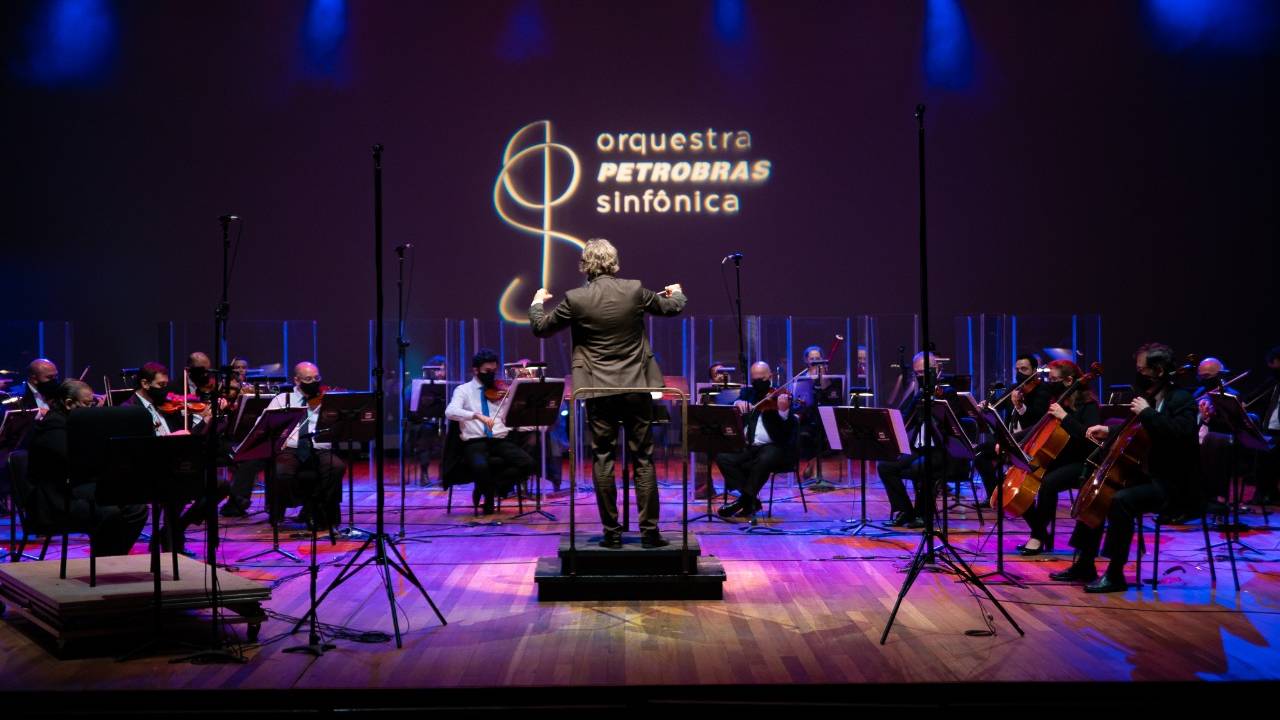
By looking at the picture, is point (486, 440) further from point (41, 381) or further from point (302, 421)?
point (41, 381)

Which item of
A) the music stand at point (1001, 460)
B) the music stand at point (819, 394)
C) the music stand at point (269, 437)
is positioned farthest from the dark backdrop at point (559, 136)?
the music stand at point (1001, 460)

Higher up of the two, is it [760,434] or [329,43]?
[329,43]

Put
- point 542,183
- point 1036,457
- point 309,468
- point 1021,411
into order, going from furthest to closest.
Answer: point 542,183 → point 309,468 → point 1021,411 → point 1036,457

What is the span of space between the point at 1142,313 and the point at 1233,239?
136 cm

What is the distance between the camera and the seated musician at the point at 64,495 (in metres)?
5.63

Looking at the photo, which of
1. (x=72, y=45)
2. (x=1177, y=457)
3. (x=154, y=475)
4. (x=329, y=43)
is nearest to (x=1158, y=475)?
(x=1177, y=457)

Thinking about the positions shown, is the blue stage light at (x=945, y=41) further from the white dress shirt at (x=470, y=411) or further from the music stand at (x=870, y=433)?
the white dress shirt at (x=470, y=411)

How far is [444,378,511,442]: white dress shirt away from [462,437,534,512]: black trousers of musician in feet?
0.22

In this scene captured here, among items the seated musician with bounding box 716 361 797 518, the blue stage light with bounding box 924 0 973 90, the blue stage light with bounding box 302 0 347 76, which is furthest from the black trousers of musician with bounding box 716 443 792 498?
the blue stage light with bounding box 302 0 347 76

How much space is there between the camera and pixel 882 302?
12.3m

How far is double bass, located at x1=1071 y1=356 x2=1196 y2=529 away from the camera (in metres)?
5.61

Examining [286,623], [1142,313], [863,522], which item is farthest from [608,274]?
[1142,313]

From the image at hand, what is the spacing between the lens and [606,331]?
5531 mm

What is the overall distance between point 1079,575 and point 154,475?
4.66m
